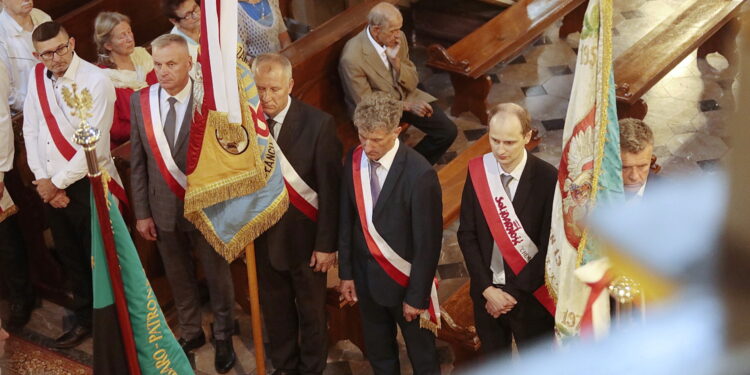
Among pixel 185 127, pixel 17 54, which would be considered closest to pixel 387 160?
pixel 185 127

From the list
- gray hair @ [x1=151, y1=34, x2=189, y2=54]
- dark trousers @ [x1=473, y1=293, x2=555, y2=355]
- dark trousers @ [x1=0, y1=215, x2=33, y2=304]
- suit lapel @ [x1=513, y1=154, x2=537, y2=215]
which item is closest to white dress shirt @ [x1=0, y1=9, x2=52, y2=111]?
dark trousers @ [x1=0, y1=215, x2=33, y2=304]

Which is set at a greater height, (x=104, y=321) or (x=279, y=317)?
(x=104, y=321)

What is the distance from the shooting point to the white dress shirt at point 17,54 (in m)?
5.23

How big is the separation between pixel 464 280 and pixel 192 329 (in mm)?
1652

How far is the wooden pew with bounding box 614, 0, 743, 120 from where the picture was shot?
20.8 ft

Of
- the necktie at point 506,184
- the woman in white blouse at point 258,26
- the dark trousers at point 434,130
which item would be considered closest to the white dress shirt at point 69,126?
the woman in white blouse at point 258,26

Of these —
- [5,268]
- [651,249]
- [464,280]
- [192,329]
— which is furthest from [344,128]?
[651,249]

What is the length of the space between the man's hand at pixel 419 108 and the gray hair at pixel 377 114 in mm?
2291

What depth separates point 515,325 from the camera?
12.6 feet

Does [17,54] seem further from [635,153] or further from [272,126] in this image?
[635,153]

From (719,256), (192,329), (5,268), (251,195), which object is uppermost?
(719,256)

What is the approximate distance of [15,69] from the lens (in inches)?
207

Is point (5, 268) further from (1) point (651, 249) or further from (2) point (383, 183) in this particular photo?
(1) point (651, 249)

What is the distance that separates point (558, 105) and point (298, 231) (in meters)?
3.59
